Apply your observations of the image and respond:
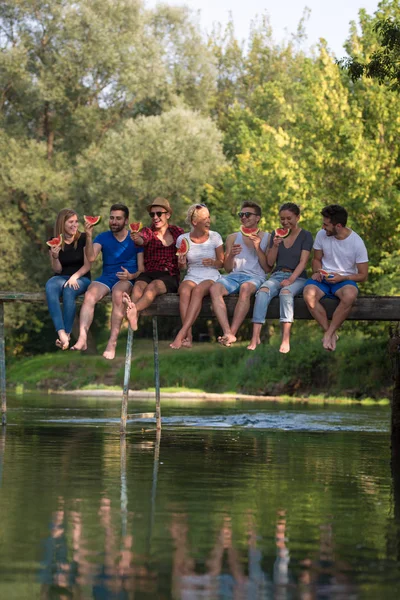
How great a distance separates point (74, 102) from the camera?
50094 millimetres

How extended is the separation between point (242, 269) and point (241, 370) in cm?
2655

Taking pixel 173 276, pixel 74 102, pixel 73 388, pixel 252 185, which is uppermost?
pixel 74 102

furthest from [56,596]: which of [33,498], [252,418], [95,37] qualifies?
[95,37]

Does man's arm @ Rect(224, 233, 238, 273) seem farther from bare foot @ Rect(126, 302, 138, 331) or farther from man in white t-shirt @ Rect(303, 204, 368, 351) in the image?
bare foot @ Rect(126, 302, 138, 331)

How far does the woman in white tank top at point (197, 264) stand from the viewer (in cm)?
1577

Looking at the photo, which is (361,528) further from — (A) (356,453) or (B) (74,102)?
(B) (74,102)

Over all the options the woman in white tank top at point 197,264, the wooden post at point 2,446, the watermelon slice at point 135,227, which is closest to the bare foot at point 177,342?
the woman in white tank top at point 197,264

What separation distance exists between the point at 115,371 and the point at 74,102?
36.4 feet

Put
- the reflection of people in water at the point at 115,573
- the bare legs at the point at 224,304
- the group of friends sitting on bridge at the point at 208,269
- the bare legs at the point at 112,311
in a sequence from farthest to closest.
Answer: the bare legs at the point at 112,311 → the bare legs at the point at 224,304 → the group of friends sitting on bridge at the point at 208,269 → the reflection of people in water at the point at 115,573

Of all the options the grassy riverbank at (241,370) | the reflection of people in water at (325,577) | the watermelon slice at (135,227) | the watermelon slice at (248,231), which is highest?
the watermelon slice at (135,227)

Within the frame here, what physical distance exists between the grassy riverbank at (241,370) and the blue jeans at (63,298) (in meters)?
22.6

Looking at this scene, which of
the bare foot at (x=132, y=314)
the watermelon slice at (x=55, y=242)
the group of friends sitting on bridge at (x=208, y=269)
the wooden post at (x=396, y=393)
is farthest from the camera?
the wooden post at (x=396, y=393)

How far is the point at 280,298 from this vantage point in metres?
15.4

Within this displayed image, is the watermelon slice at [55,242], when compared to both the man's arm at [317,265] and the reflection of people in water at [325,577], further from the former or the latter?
the reflection of people in water at [325,577]
